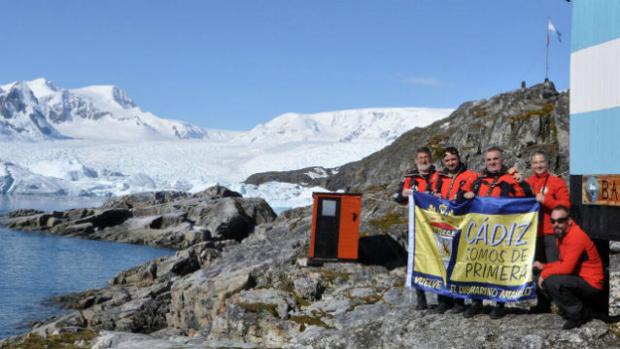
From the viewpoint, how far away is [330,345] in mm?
10492

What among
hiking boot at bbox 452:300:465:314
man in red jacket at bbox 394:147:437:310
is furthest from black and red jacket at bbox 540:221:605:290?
man in red jacket at bbox 394:147:437:310

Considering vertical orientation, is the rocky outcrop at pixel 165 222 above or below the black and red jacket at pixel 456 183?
below

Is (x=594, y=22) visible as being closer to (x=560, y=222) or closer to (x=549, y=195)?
(x=549, y=195)

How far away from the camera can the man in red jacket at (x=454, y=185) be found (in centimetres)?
998

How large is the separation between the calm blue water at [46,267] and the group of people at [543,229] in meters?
20.7

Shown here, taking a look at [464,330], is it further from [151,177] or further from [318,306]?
[151,177]

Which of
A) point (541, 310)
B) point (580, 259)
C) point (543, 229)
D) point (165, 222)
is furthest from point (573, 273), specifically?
point (165, 222)

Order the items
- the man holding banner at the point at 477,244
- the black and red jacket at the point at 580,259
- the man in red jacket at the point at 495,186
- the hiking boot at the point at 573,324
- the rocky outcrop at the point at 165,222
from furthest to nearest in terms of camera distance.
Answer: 1. the rocky outcrop at the point at 165,222
2. the man in red jacket at the point at 495,186
3. the man holding banner at the point at 477,244
4. the hiking boot at the point at 573,324
5. the black and red jacket at the point at 580,259

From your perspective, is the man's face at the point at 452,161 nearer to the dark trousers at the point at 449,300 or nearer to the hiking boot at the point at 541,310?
the dark trousers at the point at 449,300

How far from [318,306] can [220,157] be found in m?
151

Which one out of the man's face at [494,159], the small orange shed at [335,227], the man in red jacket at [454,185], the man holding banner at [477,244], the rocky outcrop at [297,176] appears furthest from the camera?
the rocky outcrop at [297,176]

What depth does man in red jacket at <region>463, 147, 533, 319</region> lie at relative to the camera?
9477mm

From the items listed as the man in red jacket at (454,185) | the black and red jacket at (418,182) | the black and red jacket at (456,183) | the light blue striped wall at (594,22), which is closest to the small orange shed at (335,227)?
the black and red jacket at (418,182)

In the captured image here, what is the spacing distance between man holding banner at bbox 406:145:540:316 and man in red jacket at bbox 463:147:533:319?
0.01 meters
